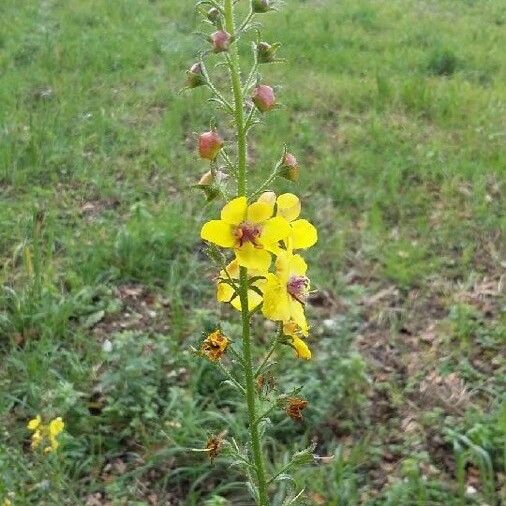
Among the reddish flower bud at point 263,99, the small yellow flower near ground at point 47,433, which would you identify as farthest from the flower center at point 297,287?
the small yellow flower near ground at point 47,433

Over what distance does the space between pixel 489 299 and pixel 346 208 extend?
1.16 metres

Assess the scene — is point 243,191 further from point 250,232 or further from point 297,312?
point 297,312

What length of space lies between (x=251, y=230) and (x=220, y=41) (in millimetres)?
369

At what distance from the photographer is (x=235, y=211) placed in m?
1.62

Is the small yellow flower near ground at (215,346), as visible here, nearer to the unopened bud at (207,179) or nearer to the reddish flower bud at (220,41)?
the unopened bud at (207,179)

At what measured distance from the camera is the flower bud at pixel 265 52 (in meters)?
1.75

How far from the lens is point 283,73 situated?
702 centimetres

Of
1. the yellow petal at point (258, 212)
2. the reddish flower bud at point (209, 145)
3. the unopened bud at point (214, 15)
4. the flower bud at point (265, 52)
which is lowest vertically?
the yellow petal at point (258, 212)

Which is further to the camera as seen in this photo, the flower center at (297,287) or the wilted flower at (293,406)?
the wilted flower at (293,406)

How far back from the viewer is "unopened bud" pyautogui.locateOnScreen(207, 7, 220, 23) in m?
1.70

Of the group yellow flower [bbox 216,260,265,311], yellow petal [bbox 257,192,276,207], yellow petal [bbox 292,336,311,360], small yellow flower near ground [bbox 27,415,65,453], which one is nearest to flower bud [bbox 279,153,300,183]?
yellow petal [bbox 257,192,276,207]

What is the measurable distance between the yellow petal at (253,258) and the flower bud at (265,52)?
1.37 ft

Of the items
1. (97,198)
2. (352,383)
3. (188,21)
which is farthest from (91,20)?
(352,383)

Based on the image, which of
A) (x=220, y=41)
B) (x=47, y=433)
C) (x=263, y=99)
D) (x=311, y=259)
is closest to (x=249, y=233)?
(x=263, y=99)
